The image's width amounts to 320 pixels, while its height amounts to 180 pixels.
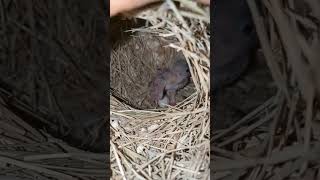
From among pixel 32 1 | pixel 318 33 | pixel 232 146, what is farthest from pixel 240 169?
pixel 32 1

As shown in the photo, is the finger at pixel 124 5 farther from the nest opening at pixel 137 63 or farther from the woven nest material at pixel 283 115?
the woven nest material at pixel 283 115

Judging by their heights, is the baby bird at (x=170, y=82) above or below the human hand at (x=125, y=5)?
below

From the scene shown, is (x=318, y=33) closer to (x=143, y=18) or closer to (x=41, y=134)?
(x=143, y=18)

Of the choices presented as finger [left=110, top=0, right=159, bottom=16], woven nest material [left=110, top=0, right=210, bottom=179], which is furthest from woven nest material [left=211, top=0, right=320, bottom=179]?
finger [left=110, top=0, right=159, bottom=16]

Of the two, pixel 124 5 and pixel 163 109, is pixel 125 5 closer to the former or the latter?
pixel 124 5

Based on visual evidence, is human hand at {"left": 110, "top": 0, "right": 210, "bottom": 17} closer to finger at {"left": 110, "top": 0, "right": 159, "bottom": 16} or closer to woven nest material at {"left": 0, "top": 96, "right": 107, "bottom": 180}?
finger at {"left": 110, "top": 0, "right": 159, "bottom": 16}

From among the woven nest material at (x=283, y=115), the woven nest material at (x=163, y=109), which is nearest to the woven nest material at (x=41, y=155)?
the woven nest material at (x=163, y=109)
